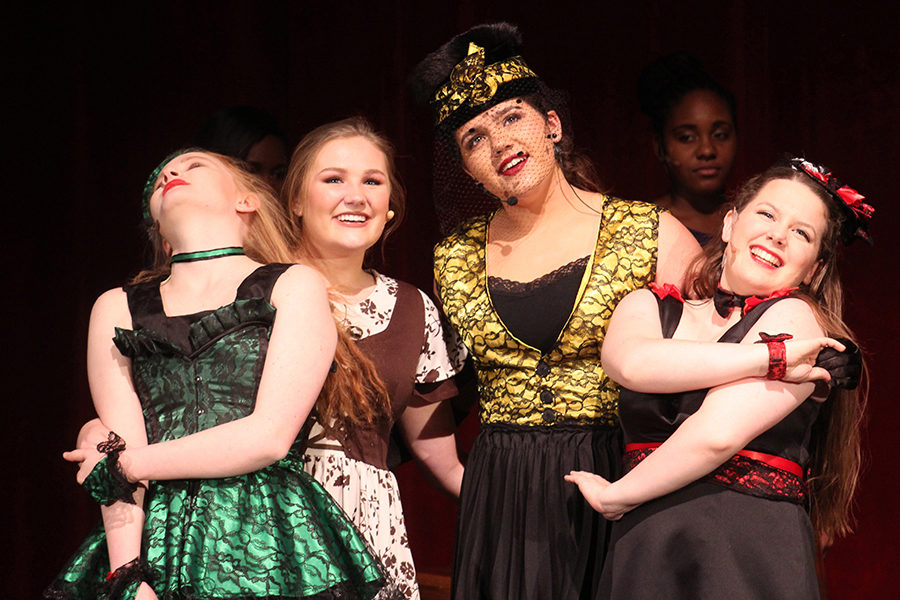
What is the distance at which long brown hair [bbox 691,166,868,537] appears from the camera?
7.75 feet

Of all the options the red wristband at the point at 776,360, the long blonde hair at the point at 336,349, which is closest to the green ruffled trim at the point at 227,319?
the long blonde hair at the point at 336,349

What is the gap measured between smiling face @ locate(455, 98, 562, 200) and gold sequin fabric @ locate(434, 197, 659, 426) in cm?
19

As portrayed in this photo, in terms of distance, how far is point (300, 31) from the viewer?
171 inches

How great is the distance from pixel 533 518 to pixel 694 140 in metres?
1.28

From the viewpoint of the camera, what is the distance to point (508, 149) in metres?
2.78

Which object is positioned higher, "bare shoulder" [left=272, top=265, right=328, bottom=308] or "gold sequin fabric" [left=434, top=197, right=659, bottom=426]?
"bare shoulder" [left=272, top=265, right=328, bottom=308]

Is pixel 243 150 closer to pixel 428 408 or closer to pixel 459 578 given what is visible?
pixel 428 408

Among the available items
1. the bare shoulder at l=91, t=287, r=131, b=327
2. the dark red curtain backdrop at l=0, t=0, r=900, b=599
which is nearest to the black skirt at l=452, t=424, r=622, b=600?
the bare shoulder at l=91, t=287, r=131, b=327

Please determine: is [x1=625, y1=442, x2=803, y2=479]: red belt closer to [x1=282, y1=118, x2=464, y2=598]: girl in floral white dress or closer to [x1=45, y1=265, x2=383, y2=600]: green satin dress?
[x1=45, y1=265, x2=383, y2=600]: green satin dress

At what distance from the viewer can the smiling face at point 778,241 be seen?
230 cm

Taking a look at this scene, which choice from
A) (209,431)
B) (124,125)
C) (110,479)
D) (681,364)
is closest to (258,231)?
(209,431)

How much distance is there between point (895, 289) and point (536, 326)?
59.4 inches

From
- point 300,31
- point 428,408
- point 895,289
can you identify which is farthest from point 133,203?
point 895,289

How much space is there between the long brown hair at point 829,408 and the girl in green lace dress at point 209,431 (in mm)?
877
